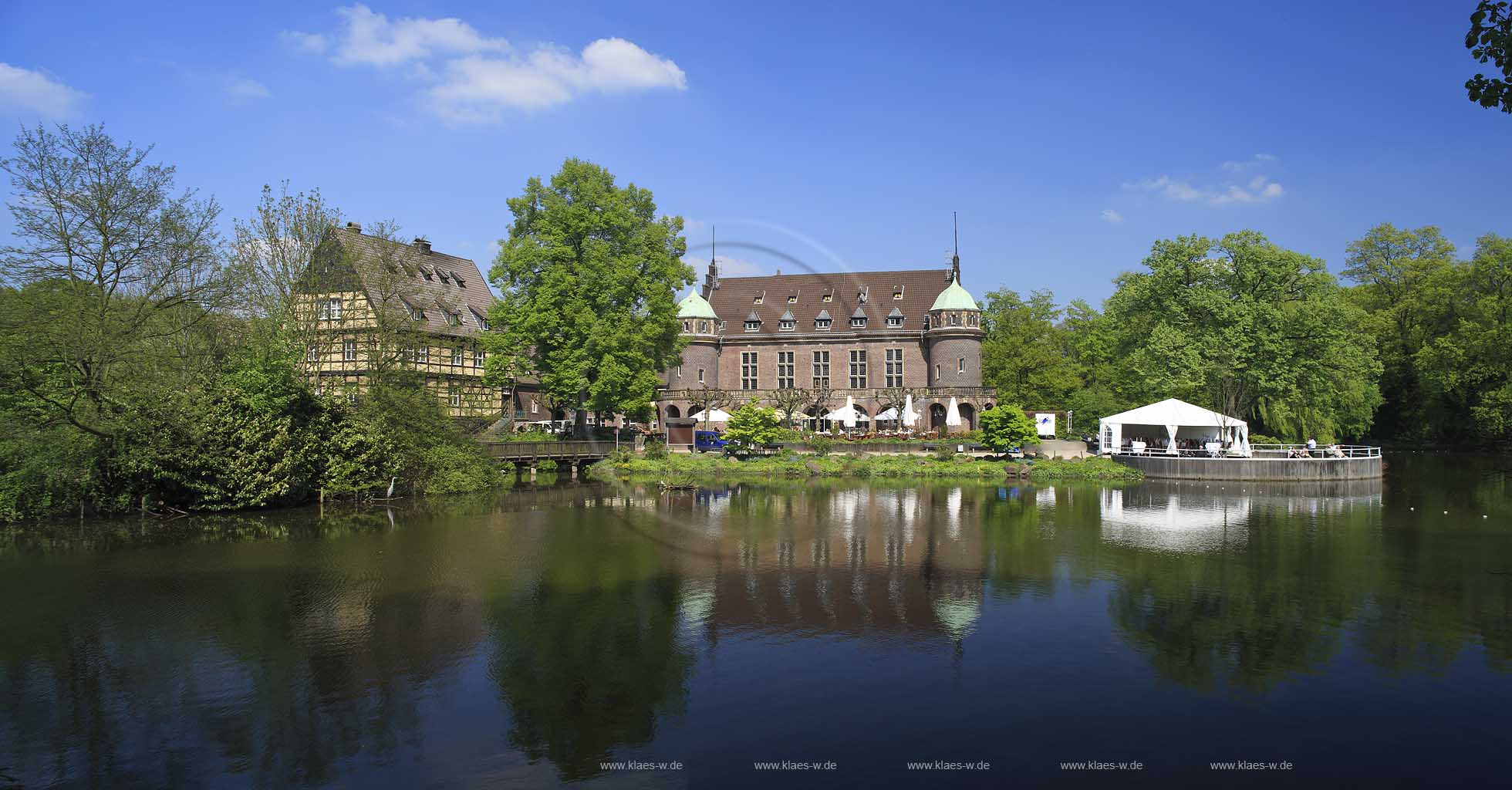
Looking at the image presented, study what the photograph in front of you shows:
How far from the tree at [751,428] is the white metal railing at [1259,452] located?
1632cm

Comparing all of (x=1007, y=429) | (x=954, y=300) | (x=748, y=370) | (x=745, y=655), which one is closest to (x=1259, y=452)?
(x=1007, y=429)

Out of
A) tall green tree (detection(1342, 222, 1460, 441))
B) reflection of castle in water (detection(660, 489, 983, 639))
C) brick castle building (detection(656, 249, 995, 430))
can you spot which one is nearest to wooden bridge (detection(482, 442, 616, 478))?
reflection of castle in water (detection(660, 489, 983, 639))

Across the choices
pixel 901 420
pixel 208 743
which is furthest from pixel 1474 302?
pixel 208 743

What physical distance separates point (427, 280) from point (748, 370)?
21.3 m

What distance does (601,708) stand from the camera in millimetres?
10844

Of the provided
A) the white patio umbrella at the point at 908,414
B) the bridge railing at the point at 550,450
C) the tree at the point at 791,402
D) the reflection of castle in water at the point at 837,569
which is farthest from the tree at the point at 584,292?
the white patio umbrella at the point at 908,414

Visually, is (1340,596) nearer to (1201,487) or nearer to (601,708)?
(601,708)

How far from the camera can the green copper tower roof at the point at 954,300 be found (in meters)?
52.9

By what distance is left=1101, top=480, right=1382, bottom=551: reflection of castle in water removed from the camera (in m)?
22.4

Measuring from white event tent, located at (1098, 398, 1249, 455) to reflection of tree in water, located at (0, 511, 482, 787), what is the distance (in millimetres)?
33377

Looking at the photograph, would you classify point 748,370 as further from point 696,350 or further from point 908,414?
point 908,414

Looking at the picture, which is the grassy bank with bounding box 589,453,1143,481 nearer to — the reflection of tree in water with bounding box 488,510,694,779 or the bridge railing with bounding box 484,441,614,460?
the bridge railing with bounding box 484,441,614,460

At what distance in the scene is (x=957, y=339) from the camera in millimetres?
52906

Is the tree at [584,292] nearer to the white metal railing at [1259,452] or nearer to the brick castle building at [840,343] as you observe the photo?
the brick castle building at [840,343]
